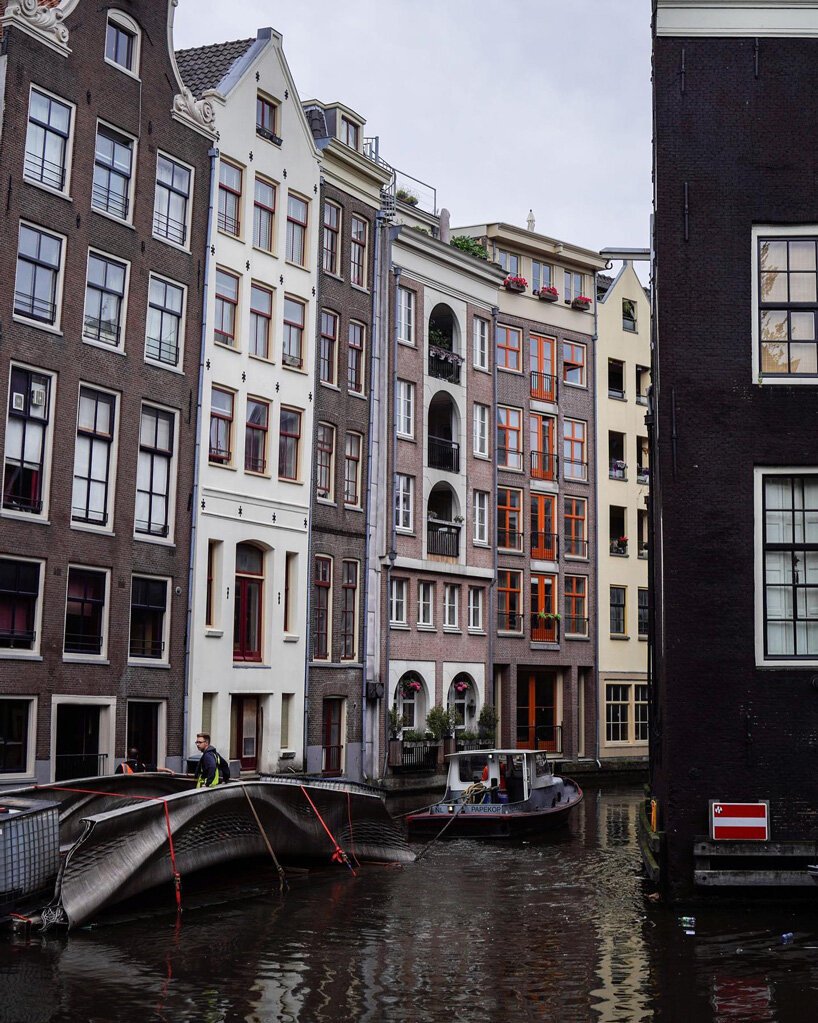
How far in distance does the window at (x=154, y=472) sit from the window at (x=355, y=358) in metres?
9.60

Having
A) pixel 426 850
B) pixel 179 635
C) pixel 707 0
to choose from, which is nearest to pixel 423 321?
pixel 179 635

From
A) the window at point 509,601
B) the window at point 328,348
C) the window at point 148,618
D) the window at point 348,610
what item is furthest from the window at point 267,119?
the window at point 509,601

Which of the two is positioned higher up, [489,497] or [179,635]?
[489,497]

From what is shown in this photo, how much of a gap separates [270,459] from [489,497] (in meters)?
14.3

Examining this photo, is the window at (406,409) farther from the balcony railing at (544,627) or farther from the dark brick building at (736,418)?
the dark brick building at (736,418)

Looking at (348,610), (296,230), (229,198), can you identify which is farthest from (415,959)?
(296,230)

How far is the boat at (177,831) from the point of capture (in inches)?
691

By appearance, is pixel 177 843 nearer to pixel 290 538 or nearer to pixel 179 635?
pixel 179 635

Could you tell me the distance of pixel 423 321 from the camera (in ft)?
154

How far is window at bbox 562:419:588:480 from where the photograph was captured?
5444cm

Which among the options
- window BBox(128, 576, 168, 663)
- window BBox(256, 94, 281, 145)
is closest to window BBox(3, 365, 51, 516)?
window BBox(128, 576, 168, 663)

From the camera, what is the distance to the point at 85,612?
30797 millimetres

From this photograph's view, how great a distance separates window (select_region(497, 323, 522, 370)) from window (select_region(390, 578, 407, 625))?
1111cm

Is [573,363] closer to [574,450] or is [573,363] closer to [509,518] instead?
[574,450]
